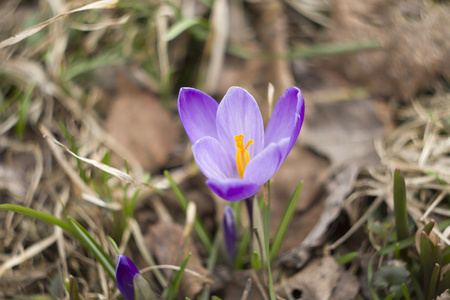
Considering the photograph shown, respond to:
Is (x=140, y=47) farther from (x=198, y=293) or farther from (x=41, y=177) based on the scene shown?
(x=198, y=293)

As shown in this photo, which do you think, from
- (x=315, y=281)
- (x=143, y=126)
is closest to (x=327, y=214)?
(x=315, y=281)

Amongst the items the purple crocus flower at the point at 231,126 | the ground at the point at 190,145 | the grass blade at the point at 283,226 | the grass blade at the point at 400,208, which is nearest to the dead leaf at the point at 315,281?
the ground at the point at 190,145

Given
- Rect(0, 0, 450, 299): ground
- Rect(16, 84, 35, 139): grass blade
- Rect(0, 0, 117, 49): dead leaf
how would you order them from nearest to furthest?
Rect(0, 0, 117, 49): dead leaf < Rect(0, 0, 450, 299): ground < Rect(16, 84, 35, 139): grass blade

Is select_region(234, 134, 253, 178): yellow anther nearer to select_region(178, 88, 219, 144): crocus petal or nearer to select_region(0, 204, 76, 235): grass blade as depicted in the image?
select_region(178, 88, 219, 144): crocus petal

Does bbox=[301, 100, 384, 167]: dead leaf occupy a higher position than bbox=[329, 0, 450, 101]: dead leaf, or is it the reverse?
bbox=[329, 0, 450, 101]: dead leaf

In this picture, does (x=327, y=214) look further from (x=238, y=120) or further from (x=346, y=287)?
(x=238, y=120)

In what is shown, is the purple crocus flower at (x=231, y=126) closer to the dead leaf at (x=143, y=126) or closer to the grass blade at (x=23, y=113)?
the dead leaf at (x=143, y=126)

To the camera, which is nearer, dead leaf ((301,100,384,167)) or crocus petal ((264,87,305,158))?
crocus petal ((264,87,305,158))

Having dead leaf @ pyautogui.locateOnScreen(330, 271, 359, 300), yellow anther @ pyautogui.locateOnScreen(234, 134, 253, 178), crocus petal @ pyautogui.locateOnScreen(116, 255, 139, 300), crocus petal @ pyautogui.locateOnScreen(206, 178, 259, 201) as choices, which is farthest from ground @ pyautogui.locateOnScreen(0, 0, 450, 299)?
crocus petal @ pyautogui.locateOnScreen(206, 178, 259, 201)
